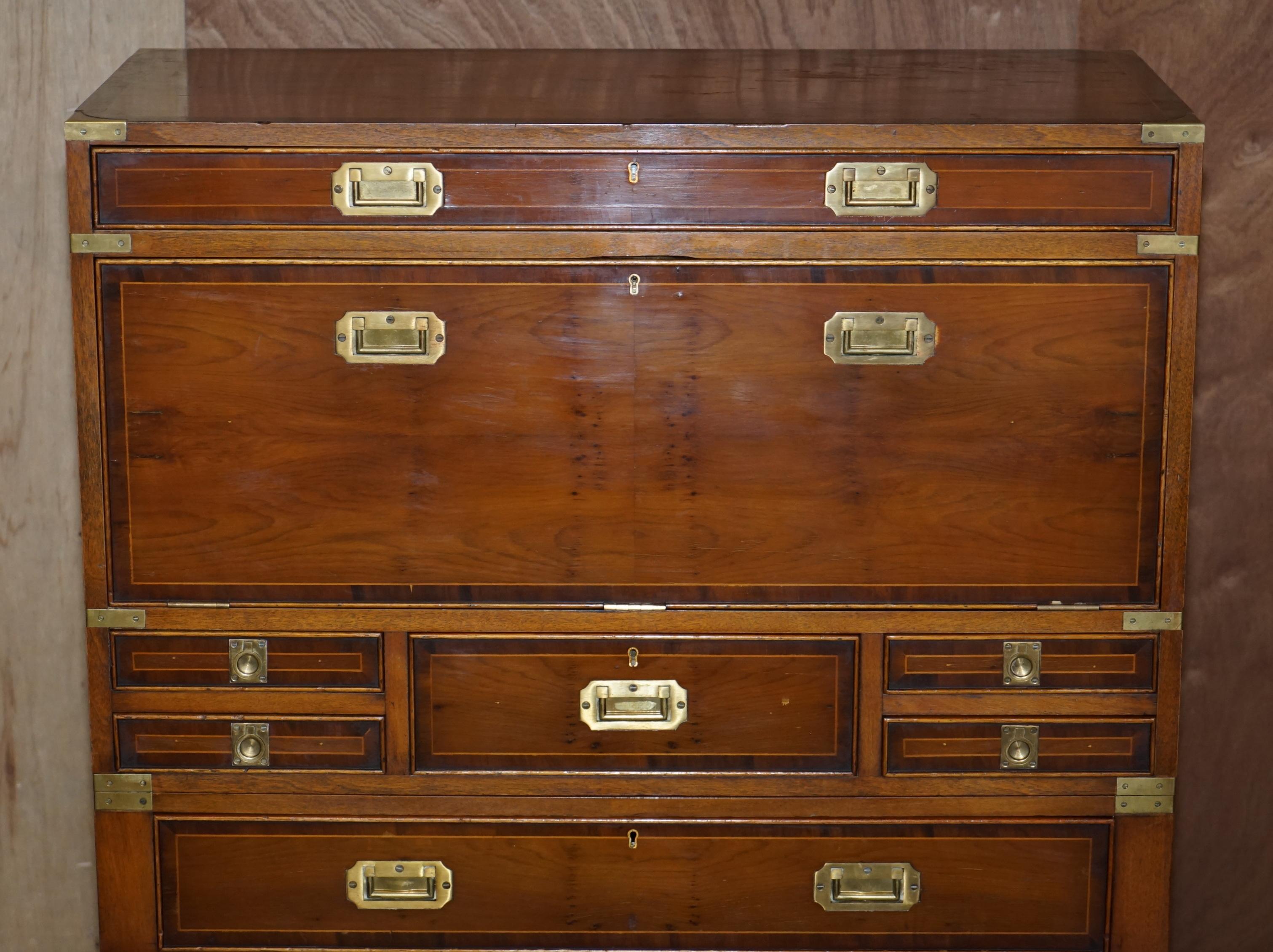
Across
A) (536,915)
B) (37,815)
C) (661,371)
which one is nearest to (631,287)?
(661,371)

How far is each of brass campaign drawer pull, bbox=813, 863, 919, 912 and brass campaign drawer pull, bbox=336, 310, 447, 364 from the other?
1031 millimetres

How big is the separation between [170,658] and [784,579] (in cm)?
97

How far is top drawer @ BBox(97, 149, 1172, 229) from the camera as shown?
1.88 metres

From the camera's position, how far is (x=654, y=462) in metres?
1.96

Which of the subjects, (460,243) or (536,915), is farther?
(536,915)

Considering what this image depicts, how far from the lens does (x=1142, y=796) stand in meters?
2.01

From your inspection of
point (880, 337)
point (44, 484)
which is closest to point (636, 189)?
point (880, 337)

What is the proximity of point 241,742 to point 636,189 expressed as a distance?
41.8 inches

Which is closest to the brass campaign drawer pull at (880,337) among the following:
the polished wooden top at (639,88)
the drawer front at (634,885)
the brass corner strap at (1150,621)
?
the polished wooden top at (639,88)

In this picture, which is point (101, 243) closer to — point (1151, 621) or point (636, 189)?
point (636, 189)

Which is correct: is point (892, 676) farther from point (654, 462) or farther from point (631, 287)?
point (631, 287)

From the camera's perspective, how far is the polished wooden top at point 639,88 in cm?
189

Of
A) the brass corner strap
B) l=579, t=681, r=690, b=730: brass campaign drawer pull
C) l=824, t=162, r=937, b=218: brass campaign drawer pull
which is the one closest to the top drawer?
l=824, t=162, r=937, b=218: brass campaign drawer pull

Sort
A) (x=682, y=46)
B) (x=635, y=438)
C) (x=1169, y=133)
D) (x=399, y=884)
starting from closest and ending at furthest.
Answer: (x=1169, y=133), (x=635, y=438), (x=399, y=884), (x=682, y=46)
